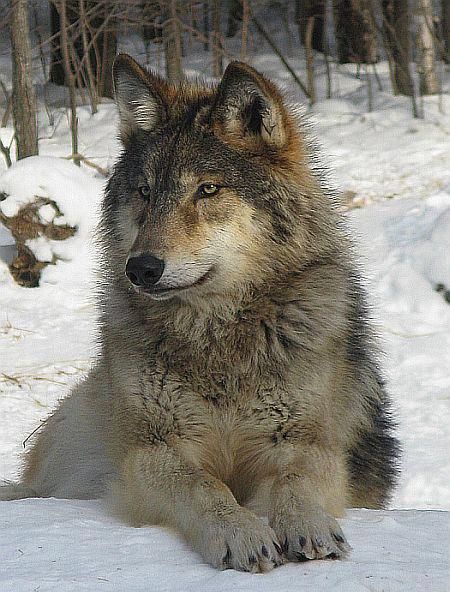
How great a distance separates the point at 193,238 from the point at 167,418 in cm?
72

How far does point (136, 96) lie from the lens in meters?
3.99

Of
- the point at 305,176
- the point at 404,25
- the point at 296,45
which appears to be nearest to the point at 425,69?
the point at 404,25

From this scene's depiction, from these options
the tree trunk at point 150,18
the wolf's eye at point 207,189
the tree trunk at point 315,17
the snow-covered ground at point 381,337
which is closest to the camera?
the snow-covered ground at point 381,337

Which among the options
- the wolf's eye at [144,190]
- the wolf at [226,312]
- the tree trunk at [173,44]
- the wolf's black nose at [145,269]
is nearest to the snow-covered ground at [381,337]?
the wolf at [226,312]

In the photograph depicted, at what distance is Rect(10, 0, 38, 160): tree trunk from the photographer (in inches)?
428

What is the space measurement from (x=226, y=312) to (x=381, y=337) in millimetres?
2910

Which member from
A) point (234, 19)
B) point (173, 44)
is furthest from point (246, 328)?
point (234, 19)

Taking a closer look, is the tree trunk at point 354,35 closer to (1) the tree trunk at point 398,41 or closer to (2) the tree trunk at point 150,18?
(1) the tree trunk at point 398,41

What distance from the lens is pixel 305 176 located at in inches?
151

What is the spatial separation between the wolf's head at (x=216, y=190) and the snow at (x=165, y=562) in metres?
0.94

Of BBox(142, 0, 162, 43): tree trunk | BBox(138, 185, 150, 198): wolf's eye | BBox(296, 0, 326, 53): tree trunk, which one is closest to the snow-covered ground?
BBox(138, 185, 150, 198): wolf's eye

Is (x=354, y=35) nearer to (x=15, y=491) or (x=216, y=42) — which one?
(x=216, y=42)

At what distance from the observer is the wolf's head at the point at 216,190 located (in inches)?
140

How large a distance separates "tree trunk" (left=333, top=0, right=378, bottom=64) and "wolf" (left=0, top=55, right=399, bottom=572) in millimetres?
12971
